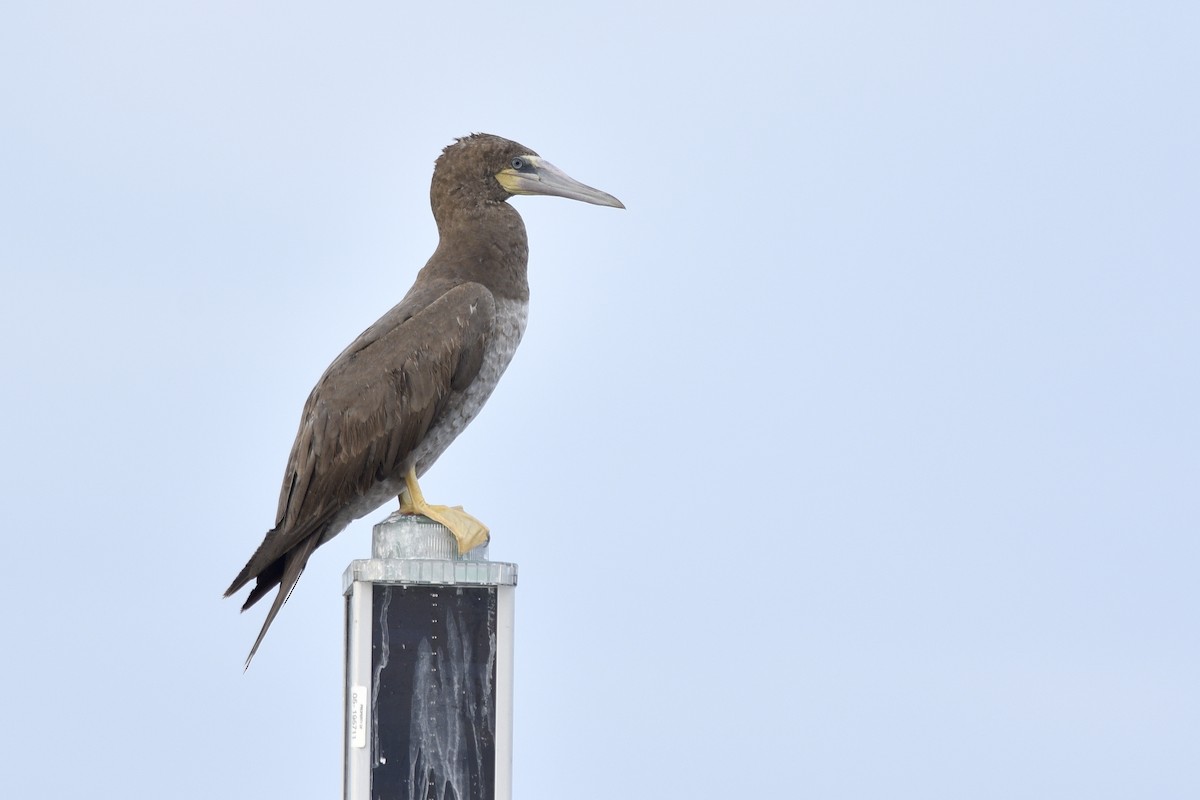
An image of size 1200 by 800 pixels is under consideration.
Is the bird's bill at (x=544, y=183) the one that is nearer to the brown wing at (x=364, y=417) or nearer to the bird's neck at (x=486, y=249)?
the bird's neck at (x=486, y=249)

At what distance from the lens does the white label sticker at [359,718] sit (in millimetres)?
7176

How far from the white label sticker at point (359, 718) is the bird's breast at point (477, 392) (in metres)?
2.20

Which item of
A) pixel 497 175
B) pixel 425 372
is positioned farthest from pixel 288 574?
pixel 497 175

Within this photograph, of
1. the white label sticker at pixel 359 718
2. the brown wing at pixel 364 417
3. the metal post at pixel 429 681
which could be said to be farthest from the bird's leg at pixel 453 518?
the white label sticker at pixel 359 718

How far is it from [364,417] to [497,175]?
1.92 m

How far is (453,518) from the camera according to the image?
8.28 m

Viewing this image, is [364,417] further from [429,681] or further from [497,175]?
[429,681]

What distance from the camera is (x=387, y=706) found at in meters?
7.21

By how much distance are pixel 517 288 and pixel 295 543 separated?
6.78 feet

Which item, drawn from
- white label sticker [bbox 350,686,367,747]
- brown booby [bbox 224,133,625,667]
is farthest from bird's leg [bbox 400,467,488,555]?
white label sticker [bbox 350,686,367,747]

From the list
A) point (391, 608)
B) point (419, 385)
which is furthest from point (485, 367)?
point (391, 608)

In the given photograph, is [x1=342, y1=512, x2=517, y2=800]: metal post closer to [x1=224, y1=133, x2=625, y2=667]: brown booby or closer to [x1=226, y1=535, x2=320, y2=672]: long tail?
[x1=224, y1=133, x2=625, y2=667]: brown booby

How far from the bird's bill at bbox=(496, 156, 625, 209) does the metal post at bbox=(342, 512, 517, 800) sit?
332cm

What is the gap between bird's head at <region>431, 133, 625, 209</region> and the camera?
393 inches
